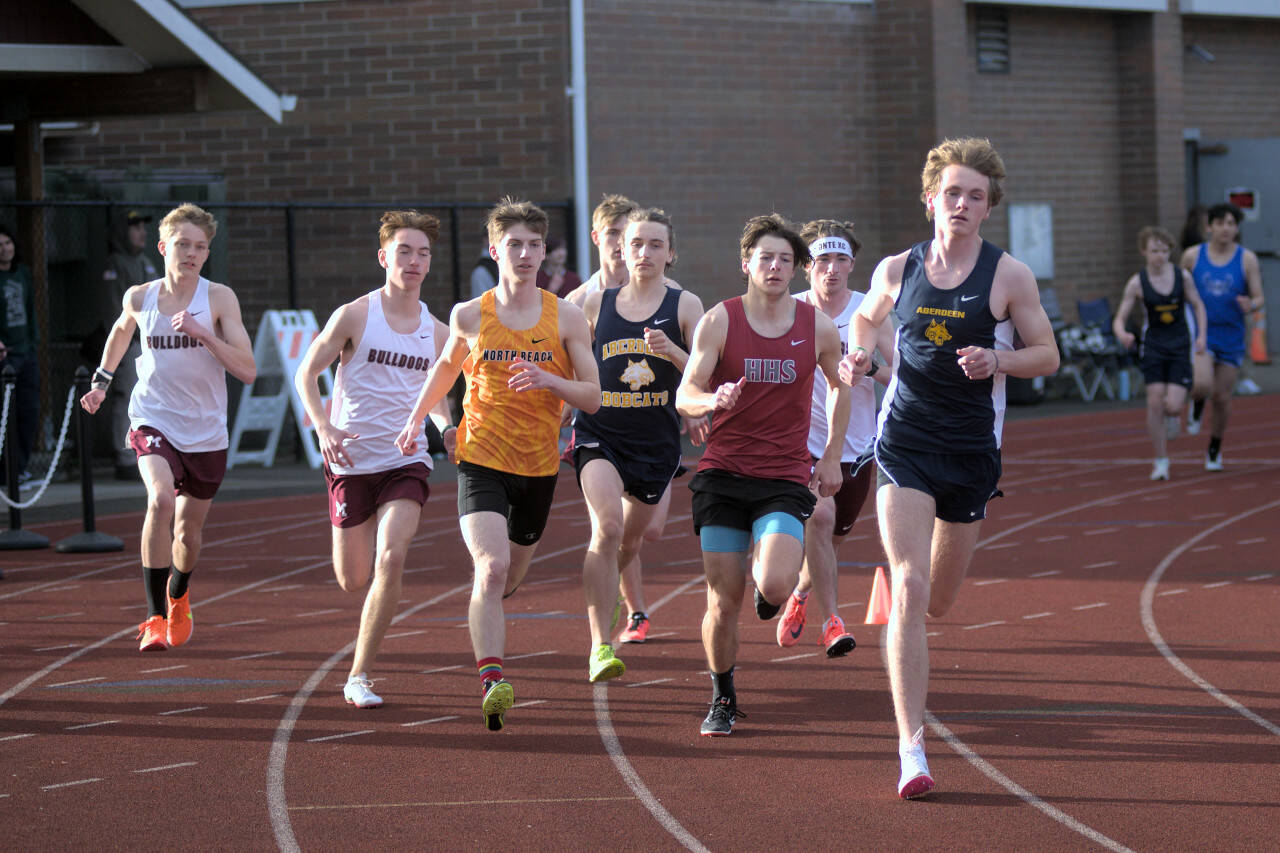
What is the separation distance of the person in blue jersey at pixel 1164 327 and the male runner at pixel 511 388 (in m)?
8.43

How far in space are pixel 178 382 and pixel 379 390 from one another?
173 centimetres

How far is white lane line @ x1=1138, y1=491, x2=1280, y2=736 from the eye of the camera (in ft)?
22.8

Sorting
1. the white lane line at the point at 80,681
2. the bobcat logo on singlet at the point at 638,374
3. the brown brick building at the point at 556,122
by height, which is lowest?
the white lane line at the point at 80,681

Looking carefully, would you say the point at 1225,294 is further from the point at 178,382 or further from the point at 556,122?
the point at 178,382

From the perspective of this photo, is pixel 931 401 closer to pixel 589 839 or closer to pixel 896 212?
A: pixel 589 839

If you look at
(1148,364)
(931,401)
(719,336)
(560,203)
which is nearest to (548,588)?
(719,336)

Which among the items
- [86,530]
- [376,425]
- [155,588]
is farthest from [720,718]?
[86,530]

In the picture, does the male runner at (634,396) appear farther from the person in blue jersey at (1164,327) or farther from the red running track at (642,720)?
the person in blue jersey at (1164,327)

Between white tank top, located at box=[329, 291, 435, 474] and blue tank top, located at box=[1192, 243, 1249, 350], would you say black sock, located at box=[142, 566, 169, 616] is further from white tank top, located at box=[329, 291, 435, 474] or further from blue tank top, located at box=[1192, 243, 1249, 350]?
blue tank top, located at box=[1192, 243, 1249, 350]

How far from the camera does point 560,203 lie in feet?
65.7

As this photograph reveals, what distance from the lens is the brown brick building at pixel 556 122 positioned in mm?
20453

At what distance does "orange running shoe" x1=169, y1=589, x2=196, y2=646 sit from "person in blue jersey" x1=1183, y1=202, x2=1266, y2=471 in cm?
993

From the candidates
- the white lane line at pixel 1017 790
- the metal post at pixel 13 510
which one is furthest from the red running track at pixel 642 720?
the metal post at pixel 13 510

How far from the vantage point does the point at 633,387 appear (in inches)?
310
